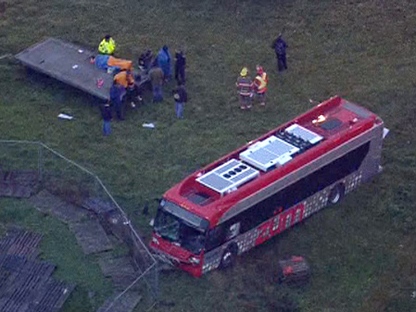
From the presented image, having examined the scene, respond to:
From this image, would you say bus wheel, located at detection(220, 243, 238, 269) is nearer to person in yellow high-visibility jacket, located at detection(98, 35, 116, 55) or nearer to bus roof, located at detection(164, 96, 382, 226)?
bus roof, located at detection(164, 96, 382, 226)

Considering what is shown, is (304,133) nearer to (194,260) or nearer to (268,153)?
(268,153)

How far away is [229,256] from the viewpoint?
127 ft

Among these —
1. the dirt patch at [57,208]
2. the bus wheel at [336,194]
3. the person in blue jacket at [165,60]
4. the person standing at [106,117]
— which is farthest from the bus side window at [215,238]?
the person in blue jacket at [165,60]

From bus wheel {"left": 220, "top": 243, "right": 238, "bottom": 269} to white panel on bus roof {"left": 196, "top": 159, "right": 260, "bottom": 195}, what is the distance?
73.6 inches

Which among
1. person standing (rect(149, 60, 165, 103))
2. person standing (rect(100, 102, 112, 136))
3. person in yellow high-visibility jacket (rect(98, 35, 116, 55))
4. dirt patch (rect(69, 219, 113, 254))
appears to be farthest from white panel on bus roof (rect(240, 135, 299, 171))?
person in yellow high-visibility jacket (rect(98, 35, 116, 55))

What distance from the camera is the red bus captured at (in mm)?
37844

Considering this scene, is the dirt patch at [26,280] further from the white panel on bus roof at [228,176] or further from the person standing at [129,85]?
the person standing at [129,85]

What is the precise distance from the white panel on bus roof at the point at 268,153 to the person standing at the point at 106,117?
7.00 meters

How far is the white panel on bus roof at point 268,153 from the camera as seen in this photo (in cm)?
3934

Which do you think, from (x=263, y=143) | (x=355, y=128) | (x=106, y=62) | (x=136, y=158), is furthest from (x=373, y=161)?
(x=106, y=62)

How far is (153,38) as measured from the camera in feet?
172

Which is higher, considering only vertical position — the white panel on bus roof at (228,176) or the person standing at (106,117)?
the white panel on bus roof at (228,176)

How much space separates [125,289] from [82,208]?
490 cm

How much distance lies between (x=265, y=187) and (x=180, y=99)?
8492 millimetres
